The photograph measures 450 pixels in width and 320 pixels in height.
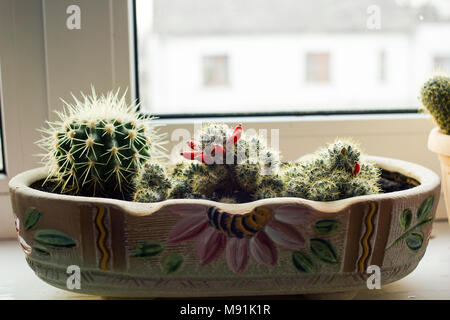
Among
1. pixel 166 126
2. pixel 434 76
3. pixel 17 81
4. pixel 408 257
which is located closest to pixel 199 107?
pixel 166 126

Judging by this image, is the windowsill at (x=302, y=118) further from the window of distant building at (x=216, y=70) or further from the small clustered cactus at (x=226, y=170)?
the small clustered cactus at (x=226, y=170)

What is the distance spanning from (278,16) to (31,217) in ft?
2.35

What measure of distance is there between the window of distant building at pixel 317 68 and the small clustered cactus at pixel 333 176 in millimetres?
444

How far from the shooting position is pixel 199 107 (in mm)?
1220

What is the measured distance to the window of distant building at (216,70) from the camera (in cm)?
127

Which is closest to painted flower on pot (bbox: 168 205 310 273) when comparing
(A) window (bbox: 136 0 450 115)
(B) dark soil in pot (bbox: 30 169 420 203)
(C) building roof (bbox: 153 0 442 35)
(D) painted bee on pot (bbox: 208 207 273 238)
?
(D) painted bee on pot (bbox: 208 207 273 238)

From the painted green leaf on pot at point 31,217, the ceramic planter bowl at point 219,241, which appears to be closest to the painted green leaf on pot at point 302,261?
the ceramic planter bowl at point 219,241

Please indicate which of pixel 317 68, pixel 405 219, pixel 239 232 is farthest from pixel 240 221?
pixel 317 68

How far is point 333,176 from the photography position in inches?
31.8

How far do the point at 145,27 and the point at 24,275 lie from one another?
56 cm

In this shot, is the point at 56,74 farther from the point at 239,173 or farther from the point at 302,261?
the point at 302,261

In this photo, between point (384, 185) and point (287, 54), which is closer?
point (384, 185)

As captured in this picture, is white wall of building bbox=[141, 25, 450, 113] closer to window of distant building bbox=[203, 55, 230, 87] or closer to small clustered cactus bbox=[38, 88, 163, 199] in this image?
window of distant building bbox=[203, 55, 230, 87]

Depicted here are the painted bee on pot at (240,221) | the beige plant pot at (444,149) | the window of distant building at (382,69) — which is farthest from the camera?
the window of distant building at (382,69)
